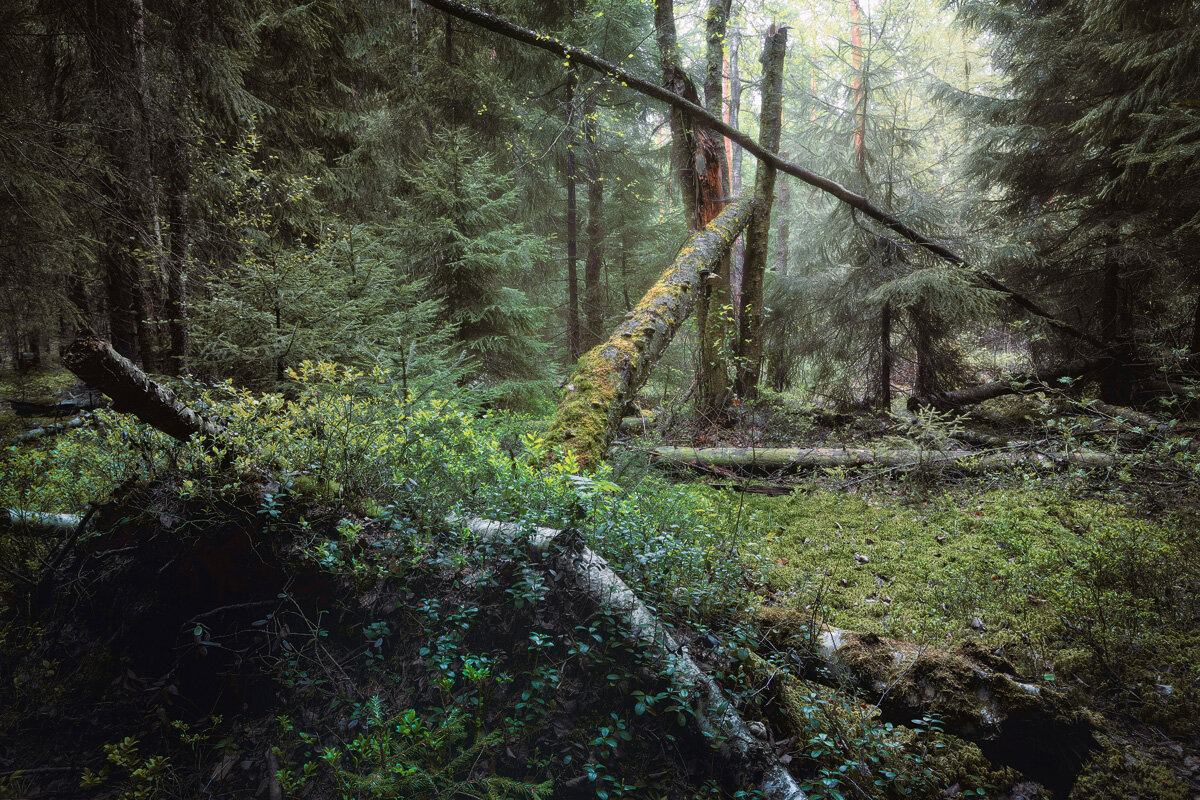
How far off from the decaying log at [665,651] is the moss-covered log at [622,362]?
4.13ft

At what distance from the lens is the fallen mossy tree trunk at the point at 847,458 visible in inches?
236

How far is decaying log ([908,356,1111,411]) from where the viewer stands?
27.3 feet

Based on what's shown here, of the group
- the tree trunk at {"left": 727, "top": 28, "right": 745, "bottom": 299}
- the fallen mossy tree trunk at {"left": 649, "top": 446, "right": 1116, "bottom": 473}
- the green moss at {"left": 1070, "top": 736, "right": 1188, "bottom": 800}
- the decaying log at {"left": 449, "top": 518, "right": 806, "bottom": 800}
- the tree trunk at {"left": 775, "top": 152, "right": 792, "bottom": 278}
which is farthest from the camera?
the tree trunk at {"left": 775, "top": 152, "right": 792, "bottom": 278}

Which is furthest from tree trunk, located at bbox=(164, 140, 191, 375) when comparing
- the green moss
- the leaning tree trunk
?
the green moss

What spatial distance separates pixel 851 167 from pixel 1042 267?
4022 millimetres

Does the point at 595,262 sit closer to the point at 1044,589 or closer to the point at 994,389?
the point at 994,389

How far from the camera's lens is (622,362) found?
516 cm

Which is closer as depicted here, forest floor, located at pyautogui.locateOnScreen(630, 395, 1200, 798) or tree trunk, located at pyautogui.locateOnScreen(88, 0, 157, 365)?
forest floor, located at pyautogui.locateOnScreen(630, 395, 1200, 798)

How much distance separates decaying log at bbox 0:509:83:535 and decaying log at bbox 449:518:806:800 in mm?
3061

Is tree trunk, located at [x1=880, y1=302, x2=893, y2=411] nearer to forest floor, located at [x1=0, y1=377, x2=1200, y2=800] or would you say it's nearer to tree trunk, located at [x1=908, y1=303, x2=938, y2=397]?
tree trunk, located at [x1=908, y1=303, x2=938, y2=397]

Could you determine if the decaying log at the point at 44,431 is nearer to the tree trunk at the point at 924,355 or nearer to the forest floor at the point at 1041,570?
the forest floor at the point at 1041,570

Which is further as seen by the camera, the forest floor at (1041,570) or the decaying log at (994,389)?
the decaying log at (994,389)

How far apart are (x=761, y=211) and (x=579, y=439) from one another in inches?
256

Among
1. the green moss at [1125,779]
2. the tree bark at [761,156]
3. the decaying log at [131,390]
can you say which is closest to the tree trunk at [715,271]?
the tree bark at [761,156]
